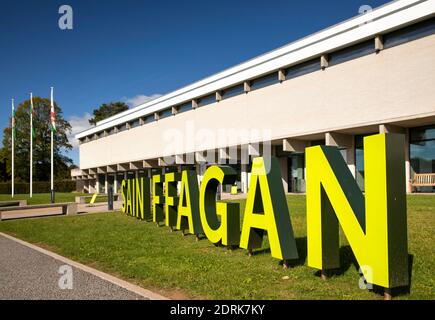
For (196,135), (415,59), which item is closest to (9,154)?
(196,135)

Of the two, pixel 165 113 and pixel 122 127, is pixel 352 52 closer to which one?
pixel 165 113

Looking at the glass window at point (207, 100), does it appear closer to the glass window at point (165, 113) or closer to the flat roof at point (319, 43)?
the flat roof at point (319, 43)

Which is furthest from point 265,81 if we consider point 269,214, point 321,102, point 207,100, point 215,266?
point 215,266

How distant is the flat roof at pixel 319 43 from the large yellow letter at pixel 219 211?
17.5 m

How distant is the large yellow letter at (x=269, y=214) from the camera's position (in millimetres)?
6289

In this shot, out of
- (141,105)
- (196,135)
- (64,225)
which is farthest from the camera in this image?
(141,105)

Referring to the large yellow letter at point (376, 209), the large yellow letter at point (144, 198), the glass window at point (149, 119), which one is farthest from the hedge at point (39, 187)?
the large yellow letter at point (376, 209)

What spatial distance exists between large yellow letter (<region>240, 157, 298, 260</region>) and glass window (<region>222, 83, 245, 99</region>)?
26485mm

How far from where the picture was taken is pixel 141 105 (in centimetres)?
4884

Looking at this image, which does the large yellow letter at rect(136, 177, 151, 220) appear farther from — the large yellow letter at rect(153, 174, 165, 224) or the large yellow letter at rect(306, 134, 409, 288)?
the large yellow letter at rect(306, 134, 409, 288)

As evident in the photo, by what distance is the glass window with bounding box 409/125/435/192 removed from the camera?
22156 mm
